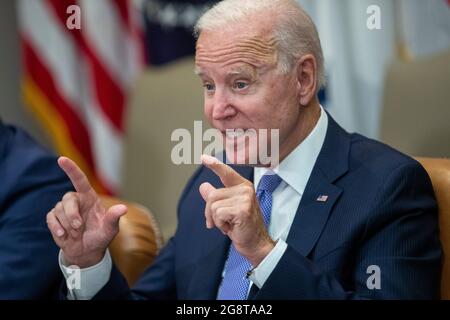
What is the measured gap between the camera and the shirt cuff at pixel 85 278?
189cm

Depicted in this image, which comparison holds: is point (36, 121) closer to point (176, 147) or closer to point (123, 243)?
point (176, 147)

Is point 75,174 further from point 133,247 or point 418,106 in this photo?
point 418,106

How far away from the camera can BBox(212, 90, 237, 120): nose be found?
5.70 ft

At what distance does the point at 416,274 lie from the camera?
65.3 inches

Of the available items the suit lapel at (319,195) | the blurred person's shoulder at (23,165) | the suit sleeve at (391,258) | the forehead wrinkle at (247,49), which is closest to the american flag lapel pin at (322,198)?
the suit lapel at (319,195)

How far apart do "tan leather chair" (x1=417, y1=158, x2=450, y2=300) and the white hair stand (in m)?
0.40

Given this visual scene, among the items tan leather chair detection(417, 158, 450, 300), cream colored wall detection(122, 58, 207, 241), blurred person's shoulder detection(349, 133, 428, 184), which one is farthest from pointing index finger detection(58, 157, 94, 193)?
cream colored wall detection(122, 58, 207, 241)

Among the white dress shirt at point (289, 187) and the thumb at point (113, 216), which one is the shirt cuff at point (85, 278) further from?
the thumb at point (113, 216)

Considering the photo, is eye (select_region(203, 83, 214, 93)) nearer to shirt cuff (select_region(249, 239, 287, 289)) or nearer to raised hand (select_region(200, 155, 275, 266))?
raised hand (select_region(200, 155, 275, 266))

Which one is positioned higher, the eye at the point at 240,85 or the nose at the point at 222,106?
the eye at the point at 240,85


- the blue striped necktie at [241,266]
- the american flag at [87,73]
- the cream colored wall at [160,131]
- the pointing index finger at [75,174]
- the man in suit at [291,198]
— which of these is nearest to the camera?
the man in suit at [291,198]

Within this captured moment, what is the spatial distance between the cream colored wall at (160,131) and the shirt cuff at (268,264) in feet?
5.13

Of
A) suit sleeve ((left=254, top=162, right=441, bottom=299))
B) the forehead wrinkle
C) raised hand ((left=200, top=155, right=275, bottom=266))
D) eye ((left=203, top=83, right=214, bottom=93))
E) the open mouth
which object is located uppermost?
the forehead wrinkle

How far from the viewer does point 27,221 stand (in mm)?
2166
